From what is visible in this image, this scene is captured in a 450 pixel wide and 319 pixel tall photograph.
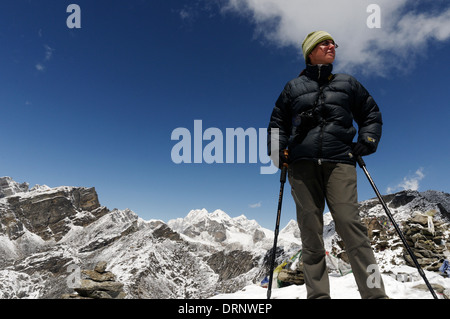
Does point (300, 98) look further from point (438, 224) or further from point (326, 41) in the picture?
point (438, 224)

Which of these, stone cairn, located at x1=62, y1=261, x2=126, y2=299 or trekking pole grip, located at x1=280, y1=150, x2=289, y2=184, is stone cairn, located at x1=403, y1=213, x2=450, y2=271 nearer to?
trekking pole grip, located at x1=280, y1=150, x2=289, y2=184

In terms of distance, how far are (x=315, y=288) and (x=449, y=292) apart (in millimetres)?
5610

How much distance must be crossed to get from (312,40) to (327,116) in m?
1.36

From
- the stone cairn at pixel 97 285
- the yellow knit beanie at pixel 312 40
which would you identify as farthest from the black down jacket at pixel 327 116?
the stone cairn at pixel 97 285

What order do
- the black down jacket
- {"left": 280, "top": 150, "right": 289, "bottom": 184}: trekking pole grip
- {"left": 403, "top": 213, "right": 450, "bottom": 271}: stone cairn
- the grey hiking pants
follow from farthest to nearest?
{"left": 403, "top": 213, "right": 450, "bottom": 271}: stone cairn → {"left": 280, "top": 150, "right": 289, "bottom": 184}: trekking pole grip → the black down jacket → the grey hiking pants

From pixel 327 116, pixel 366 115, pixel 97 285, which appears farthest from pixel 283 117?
pixel 97 285

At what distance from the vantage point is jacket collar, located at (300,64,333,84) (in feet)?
14.6

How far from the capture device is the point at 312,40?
452cm

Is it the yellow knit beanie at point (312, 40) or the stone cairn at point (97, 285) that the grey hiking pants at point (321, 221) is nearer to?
the yellow knit beanie at point (312, 40)

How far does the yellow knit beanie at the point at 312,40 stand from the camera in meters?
4.42

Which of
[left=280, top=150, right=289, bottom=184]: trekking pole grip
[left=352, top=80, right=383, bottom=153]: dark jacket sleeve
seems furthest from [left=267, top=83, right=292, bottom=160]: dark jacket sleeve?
[left=352, top=80, right=383, bottom=153]: dark jacket sleeve

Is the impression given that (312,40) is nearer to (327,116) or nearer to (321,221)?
(327,116)
